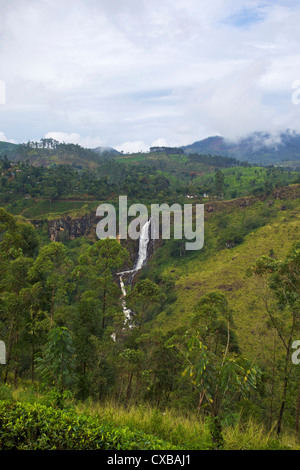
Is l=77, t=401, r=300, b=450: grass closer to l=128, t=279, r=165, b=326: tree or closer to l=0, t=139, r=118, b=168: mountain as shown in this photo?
l=128, t=279, r=165, b=326: tree

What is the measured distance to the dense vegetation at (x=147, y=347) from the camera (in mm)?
5332

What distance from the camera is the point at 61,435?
4551 mm

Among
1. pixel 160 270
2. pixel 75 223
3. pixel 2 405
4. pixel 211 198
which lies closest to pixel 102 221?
pixel 75 223

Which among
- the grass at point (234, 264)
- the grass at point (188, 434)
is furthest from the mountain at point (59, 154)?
the grass at point (188, 434)

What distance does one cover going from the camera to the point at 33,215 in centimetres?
5872

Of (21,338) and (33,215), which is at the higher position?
(33,215)

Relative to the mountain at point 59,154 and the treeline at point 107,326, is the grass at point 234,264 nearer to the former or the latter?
the treeline at point 107,326

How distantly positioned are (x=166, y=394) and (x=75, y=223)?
151ft

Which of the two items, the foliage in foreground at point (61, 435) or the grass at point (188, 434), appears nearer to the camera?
the foliage in foreground at point (61, 435)

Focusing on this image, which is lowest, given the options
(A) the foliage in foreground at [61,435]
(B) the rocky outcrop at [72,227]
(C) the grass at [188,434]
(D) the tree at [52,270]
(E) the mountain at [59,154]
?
(C) the grass at [188,434]

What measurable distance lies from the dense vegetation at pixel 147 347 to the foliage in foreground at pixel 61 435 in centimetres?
2

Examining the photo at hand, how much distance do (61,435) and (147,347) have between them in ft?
32.3

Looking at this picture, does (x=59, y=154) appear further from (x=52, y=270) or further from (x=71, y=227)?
(x=52, y=270)

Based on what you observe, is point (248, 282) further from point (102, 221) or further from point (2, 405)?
point (102, 221)
